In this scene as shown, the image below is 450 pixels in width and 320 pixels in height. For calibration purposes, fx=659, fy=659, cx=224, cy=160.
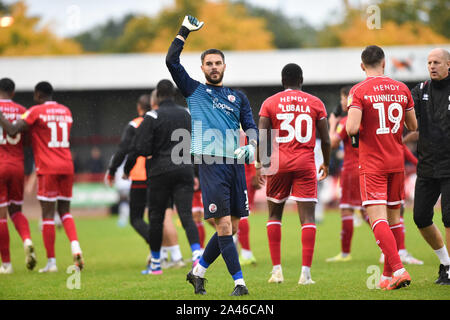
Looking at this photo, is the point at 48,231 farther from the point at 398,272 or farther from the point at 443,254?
the point at 443,254

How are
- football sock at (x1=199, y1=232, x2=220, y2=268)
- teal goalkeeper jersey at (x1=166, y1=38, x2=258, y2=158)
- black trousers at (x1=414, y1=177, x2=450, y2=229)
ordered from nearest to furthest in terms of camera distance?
teal goalkeeper jersey at (x1=166, y1=38, x2=258, y2=158), football sock at (x1=199, y1=232, x2=220, y2=268), black trousers at (x1=414, y1=177, x2=450, y2=229)

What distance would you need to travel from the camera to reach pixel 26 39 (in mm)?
46469

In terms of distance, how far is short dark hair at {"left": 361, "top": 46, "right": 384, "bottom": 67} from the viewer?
7.04 metres

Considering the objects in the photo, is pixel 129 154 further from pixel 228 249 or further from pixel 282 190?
pixel 228 249

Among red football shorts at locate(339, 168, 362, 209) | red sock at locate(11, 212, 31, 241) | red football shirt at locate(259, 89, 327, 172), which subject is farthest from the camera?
red football shorts at locate(339, 168, 362, 209)

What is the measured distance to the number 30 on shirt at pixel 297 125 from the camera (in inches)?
302

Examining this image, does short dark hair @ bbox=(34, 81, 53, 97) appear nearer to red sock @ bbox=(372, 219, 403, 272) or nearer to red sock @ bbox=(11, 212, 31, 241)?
red sock @ bbox=(11, 212, 31, 241)

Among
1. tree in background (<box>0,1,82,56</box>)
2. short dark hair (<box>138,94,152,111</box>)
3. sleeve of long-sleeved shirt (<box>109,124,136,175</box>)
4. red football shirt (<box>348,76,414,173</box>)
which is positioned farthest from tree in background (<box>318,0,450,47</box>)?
red football shirt (<box>348,76,414,173</box>)

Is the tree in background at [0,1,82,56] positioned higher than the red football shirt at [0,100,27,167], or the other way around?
the tree in background at [0,1,82,56]

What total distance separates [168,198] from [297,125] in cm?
245

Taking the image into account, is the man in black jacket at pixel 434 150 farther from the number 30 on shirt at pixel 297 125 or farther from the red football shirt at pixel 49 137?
the red football shirt at pixel 49 137

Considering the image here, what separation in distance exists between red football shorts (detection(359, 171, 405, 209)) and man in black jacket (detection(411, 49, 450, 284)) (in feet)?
1.36

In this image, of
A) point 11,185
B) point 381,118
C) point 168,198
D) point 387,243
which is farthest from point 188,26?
point 11,185

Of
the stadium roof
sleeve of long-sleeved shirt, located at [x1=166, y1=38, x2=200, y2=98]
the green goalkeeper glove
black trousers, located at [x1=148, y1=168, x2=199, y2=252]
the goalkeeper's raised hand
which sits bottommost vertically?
black trousers, located at [x1=148, y1=168, x2=199, y2=252]
